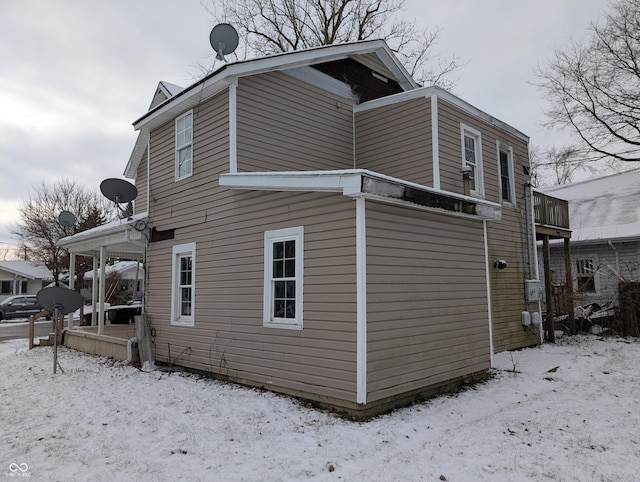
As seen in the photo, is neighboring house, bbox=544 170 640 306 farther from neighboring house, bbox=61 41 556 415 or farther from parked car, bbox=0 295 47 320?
parked car, bbox=0 295 47 320

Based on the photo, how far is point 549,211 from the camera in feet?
42.3

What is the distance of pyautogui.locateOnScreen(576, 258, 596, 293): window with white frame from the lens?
1633 centimetres

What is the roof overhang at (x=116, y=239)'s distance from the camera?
10.2 metres

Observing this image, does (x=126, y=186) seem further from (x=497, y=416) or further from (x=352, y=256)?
(x=497, y=416)

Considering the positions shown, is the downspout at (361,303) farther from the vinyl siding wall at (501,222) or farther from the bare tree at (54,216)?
the bare tree at (54,216)

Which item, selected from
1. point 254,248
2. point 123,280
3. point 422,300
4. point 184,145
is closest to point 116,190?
point 184,145

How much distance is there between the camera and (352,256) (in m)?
5.87

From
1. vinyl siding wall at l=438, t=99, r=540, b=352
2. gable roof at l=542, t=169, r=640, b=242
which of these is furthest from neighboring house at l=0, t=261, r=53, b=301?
gable roof at l=542, t=169, r=640, b=242

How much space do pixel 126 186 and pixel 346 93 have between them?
18.2ft

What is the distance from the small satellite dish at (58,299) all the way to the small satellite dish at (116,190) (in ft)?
7.22

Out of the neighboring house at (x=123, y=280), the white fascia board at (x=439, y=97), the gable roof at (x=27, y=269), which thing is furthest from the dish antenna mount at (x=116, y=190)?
the gable roof at (x=27, y=269)

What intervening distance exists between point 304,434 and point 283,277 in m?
2.52

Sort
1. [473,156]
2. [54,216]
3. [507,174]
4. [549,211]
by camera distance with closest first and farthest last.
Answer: [473,156] → [507,174] → [549,211] → [54,216]

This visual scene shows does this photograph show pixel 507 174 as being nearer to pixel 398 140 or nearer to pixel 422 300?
pixel 398 140
